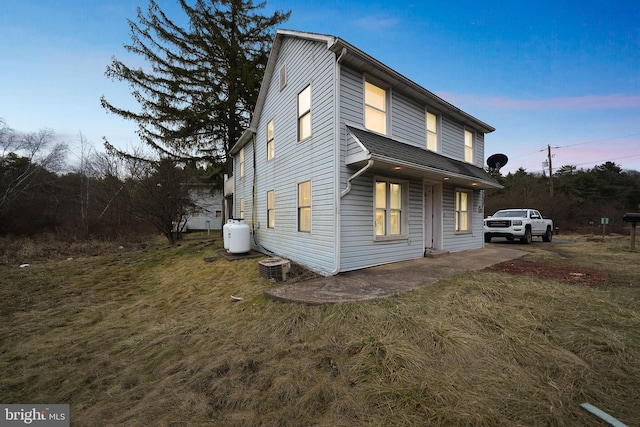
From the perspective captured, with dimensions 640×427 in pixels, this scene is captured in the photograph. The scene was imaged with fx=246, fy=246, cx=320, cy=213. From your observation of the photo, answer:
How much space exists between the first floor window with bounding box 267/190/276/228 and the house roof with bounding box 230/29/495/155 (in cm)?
334

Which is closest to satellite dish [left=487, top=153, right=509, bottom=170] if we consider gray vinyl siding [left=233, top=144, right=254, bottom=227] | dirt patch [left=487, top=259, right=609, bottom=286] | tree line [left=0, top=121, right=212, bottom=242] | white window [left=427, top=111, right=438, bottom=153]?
white window [left=427, top=111, right=438, bottom=153]

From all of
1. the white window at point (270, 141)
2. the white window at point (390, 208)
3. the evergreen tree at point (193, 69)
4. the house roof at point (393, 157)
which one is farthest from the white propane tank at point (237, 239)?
the evergreen tree at point (193, 69)

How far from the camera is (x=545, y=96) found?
578 inches

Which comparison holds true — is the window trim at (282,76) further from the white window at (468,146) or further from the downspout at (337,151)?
the white window at (468,146)

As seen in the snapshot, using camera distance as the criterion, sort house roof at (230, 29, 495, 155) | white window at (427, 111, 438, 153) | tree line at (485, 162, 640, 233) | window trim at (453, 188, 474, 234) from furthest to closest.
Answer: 1. tree line at (485, 162, 640, 233)
2. window trim at (453, 188, 474, 234)
3. white window at (427, 111, 438, 153)
4. house roof at (230, 29, 495, 155)

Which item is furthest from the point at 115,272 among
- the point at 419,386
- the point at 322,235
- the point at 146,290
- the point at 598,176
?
the point at 598,176

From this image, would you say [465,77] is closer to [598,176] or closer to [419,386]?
[419,386]

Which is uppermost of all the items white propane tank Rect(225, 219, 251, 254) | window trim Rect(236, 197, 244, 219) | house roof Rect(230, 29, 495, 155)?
house roof Rect(230, 29, 495, 155)

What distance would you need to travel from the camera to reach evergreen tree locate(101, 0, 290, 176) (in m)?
12.3

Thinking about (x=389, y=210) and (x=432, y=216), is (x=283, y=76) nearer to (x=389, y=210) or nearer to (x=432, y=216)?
(x=389, y=210)

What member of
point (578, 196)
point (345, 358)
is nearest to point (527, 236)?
point (345, 358)

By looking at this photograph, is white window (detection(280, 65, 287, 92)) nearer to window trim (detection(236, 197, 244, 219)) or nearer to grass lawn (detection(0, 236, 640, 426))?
window trim (detection(236, 197, 244, 219))

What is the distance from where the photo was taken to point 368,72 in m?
6.47

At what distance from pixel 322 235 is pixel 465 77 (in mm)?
14154
